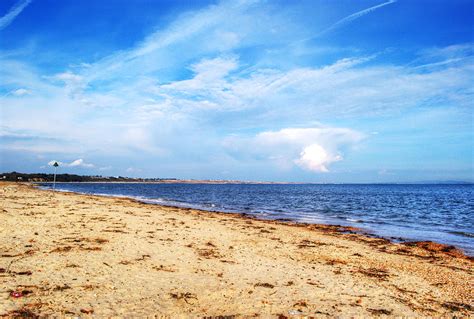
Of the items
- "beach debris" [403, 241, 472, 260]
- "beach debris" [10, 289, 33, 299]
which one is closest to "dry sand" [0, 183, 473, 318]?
"beach debris" [10, 289, 33, 299]

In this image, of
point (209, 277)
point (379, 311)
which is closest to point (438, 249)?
point (379, 311)

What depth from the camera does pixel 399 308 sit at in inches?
282

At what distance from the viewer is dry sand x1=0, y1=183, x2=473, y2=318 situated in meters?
6.50

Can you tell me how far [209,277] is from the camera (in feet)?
28.4

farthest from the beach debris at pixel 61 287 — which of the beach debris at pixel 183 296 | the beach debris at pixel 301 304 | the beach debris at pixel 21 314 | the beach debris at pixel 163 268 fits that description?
the beach debris at pixel 301 304

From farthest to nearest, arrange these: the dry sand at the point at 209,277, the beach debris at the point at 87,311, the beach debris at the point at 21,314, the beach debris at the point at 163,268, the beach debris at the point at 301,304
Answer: the beach debris at the point at 163,268
the beach debris at the point at 301,304
the dry sand at the point at 209,277
the beach debris at the point at 87,311
the beach debris at the point at 21,314

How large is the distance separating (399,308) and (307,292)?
209cm

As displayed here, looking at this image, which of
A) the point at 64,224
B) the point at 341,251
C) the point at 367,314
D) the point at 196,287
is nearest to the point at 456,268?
the point at 341,251

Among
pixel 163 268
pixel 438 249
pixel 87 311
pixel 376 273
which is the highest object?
pixel 87 311

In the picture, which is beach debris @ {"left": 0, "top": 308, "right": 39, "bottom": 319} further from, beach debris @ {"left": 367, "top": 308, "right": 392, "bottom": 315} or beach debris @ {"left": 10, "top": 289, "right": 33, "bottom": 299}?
beach debris @ {"left": 367, "top": 308, "right": 392, "bottom": 315}

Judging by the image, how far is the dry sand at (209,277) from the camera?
256 inches

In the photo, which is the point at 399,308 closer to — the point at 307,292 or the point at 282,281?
the point at 307,292

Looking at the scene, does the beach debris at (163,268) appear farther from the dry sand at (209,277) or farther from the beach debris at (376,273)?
the beach debris at (376,273)

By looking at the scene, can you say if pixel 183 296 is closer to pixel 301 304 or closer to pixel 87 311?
pixel 87 311
